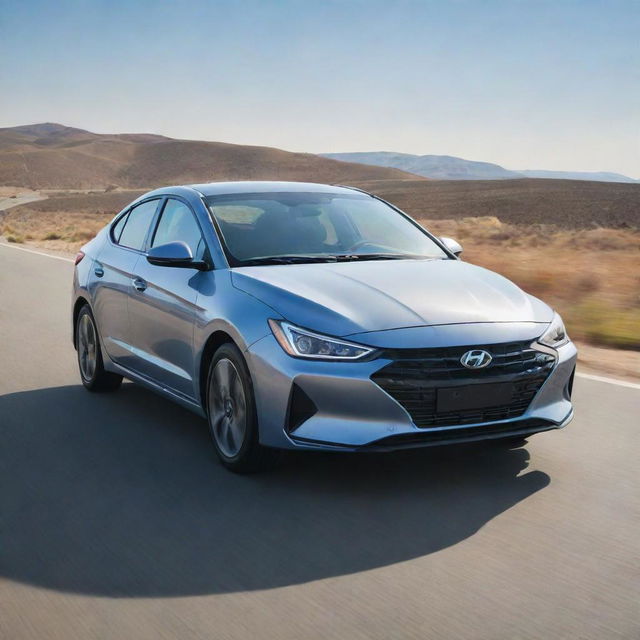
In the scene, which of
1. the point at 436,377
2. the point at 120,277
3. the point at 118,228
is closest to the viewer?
the point at 436,377

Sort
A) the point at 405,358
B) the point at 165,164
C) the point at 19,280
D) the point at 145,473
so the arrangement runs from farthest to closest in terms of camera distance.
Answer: the point at 165,164 → the point at 19,280 → the point at 145,473 → the point at 405,358

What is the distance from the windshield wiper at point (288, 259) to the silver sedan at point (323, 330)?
0.02 meters

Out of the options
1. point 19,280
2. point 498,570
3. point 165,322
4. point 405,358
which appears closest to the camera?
point 498,570

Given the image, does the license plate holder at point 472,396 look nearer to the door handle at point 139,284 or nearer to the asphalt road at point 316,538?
the asphalt road at point 316,538

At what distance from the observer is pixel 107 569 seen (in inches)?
167

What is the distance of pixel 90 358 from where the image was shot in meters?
7.91

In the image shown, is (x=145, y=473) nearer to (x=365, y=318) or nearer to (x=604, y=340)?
(x=365, y=318)

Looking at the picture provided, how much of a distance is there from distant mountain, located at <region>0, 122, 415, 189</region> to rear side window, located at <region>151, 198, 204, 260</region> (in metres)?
149

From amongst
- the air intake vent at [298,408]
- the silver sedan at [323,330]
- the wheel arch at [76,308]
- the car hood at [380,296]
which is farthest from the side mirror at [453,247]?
the wheel arch at [76,308]

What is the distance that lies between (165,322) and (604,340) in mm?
5443

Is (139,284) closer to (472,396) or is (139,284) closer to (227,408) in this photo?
(227,408)

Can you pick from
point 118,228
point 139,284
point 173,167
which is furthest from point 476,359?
point 173,167

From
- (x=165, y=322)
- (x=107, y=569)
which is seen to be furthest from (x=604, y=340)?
(x=107, y=569)

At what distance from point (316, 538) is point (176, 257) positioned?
2026 millimetres
